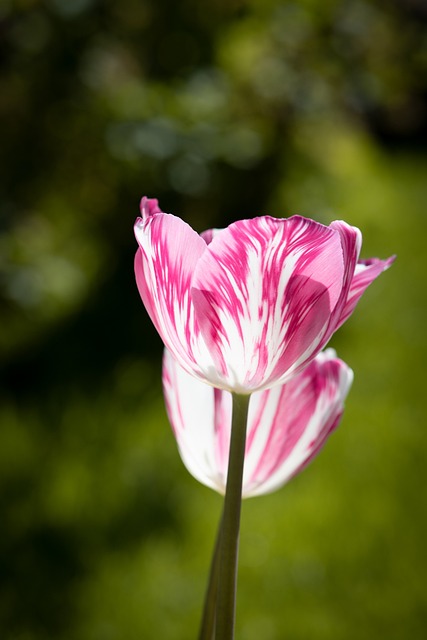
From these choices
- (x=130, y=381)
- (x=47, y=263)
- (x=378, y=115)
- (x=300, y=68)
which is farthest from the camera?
(x=378, y=115)

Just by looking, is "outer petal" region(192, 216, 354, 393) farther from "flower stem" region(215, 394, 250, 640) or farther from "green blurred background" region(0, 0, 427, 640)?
"green blurred background" region(0, 0, 427, 640)

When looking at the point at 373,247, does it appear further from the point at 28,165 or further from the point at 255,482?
the point at 255,482

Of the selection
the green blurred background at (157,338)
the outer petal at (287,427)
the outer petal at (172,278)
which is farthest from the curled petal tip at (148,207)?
the green blurred background at (157,338)

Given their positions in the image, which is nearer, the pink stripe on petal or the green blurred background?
the pink stripe on petal

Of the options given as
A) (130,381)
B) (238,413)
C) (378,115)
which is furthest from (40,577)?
(378,115)

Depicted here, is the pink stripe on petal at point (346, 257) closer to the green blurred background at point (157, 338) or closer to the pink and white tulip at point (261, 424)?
the pink and white tulip at point (261, 424)

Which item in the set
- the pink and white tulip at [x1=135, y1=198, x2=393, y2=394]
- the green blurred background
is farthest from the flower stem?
the green blurred background

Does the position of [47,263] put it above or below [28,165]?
below

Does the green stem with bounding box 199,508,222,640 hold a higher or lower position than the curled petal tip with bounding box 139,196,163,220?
lower
